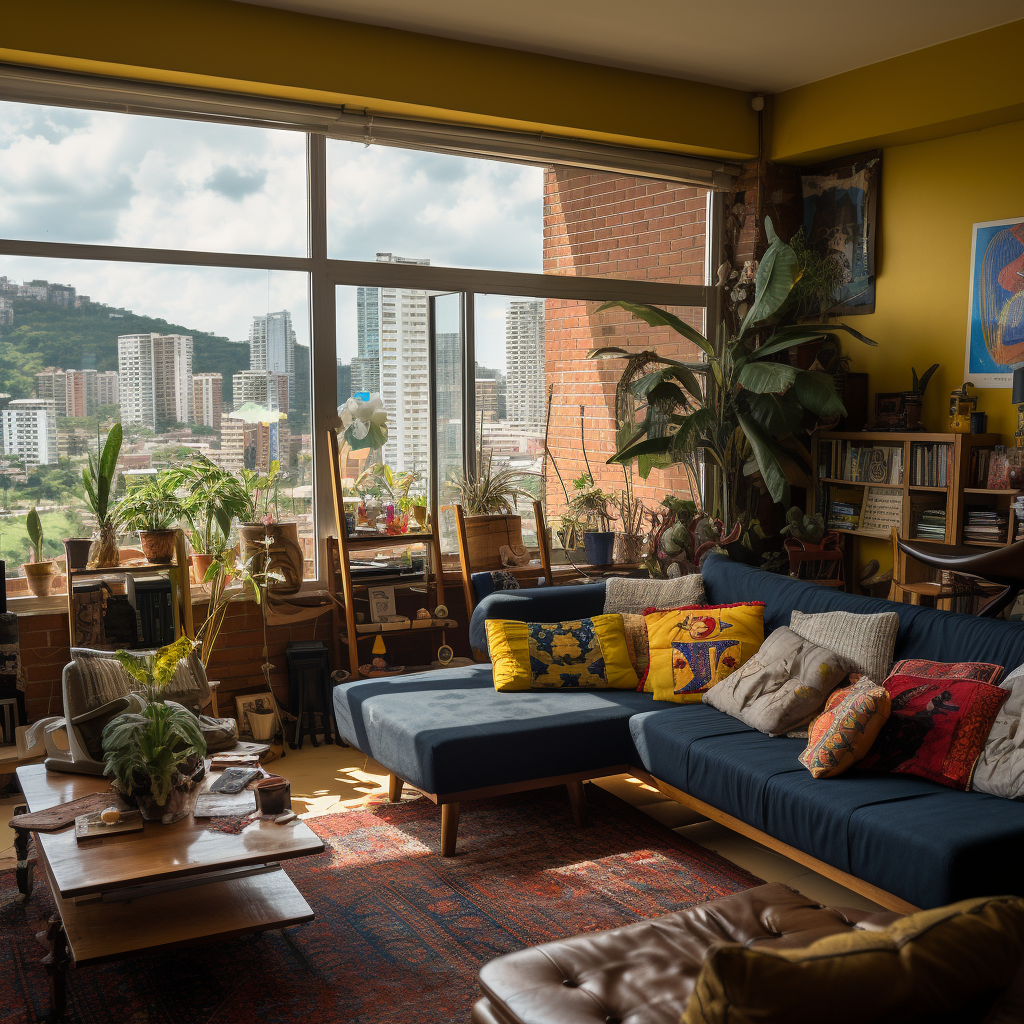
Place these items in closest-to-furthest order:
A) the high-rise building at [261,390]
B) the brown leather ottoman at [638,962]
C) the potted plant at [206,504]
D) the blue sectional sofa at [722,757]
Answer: the brown leather ottoman at [638,962] → the blue sectional sofa at [722,757] → the potted plant at [206,504] → the high-rise building at [261,390]

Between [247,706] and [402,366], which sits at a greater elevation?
[402,366]

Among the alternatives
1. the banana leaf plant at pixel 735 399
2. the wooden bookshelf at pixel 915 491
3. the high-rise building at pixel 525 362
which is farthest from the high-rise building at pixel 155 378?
the wooden bookshelf at pixel 915 491

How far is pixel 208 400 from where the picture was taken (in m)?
4.98

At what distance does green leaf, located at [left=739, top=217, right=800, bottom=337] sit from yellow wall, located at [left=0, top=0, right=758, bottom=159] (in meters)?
0.92

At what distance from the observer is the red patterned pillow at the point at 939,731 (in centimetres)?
303

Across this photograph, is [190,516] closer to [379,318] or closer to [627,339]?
[379,318]

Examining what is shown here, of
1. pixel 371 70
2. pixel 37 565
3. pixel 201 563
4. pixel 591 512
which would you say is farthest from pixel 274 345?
pixel 591 512

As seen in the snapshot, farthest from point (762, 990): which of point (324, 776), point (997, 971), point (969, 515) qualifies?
point (969, 515)

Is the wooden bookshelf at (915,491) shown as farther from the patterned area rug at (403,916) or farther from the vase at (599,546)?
the patterned area rug at (403,916)

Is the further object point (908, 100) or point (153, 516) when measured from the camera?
point (908, 100)

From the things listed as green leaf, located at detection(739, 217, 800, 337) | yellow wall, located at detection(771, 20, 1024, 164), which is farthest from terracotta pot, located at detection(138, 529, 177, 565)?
yellow wall, located at detection(771, 20, 1024, 164)

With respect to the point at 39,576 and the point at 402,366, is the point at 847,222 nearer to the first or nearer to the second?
the point at 402,366

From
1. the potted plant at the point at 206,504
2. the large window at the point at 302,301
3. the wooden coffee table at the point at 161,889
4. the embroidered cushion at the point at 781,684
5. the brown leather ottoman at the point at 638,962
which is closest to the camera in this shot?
the brown leather ottoman at the point at 638,962

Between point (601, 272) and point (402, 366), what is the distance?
4.83 feet
